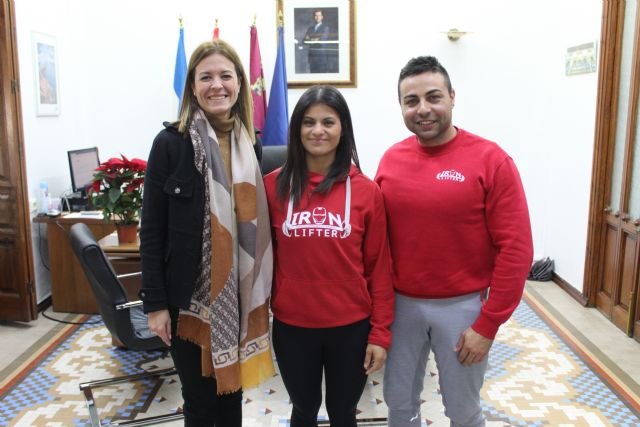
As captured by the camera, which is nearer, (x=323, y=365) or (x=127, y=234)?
(x=323, y=365)

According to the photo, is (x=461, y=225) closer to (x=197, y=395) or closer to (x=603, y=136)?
(x=197, y=395)

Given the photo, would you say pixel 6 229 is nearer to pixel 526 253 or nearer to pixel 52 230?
pixel 52 230

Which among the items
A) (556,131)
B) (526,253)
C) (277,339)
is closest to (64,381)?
(277,339)

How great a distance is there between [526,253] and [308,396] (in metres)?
0.71

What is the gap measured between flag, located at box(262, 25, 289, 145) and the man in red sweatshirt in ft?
9.03

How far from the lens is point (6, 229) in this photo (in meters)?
3.46

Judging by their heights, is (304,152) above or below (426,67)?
below

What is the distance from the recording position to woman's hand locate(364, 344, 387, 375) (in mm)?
1528

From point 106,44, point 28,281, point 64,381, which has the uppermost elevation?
point 106,44

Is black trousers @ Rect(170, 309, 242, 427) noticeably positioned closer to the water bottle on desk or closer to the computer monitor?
the water bottle on desk

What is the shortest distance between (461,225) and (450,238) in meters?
0.04

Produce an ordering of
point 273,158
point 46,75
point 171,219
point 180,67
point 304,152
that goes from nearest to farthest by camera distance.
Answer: point 171,219
point 304,152
point 273,158
point 46,75
point 180,67

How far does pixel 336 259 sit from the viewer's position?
149 cm

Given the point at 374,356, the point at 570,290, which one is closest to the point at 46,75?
the point at 374,356
